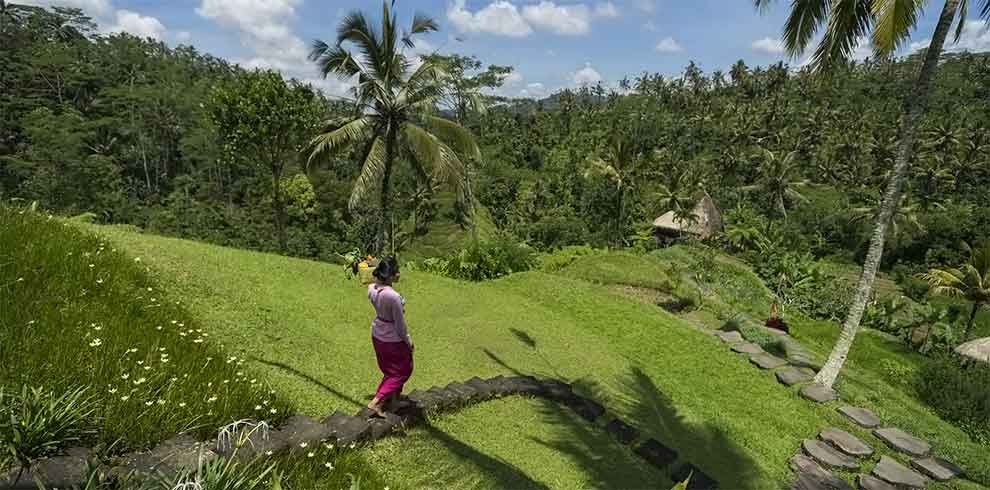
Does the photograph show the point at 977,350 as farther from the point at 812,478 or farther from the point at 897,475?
the point at 812,478

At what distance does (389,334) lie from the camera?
5.08m

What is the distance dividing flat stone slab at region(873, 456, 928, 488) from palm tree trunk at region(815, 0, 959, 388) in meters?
2.39

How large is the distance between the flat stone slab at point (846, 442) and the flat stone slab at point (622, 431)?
3825 millimetres

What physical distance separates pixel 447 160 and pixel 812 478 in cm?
903

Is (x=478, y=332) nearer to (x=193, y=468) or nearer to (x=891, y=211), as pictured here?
(x=193, y=468)

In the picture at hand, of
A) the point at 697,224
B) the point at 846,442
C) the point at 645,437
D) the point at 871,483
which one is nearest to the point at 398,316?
the point at 645,437

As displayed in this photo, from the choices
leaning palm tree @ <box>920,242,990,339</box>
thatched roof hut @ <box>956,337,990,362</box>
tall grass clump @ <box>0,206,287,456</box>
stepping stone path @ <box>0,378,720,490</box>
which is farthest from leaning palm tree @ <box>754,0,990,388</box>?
leaning palm tree @ <box>920,242,990,339</box>

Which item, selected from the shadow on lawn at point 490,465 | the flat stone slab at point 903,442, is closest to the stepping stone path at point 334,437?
the shadow on lawn at point 490,465

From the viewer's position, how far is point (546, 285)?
13492mm

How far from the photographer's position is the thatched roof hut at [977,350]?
17.2m

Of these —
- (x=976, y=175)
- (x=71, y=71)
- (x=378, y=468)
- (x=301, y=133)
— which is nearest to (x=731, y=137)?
(x=976, y=175)

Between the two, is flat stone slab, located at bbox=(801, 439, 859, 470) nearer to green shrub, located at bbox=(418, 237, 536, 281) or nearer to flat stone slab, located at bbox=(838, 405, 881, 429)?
flat stone slab, located at bbox=(838, 405, 881, 429)

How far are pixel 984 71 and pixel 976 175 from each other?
47.9 m

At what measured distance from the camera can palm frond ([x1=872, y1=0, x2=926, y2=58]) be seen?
25.1ft
